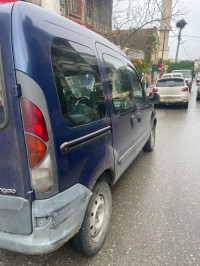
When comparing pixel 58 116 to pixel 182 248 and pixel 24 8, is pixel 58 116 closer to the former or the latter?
pixel 24 8

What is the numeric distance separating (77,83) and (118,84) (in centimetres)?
99

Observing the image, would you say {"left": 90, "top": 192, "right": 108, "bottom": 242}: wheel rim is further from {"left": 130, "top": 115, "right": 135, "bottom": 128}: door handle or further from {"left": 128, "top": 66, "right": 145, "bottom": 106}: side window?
{"left": 128, "top": 66, "right": 145, "bottom": 106}: side window

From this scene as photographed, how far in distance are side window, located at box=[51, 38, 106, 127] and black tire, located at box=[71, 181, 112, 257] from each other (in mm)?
715

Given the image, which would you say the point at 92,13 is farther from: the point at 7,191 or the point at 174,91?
the point at 7,191

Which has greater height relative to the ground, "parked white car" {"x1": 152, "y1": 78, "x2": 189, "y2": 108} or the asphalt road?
"parked white car" {"x1": 152, "y1": 78, "x2": 189, "y2": 108}

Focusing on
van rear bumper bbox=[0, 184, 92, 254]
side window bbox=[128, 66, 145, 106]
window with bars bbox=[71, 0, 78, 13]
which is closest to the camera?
van rear bumper bbox=[0, 184, 92, 254]

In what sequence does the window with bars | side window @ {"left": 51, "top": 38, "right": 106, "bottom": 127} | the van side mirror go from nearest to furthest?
side window @ {"left": 51, "top": 38, "right": 106, "bottom": 127} → the van side mirror → the window with bars

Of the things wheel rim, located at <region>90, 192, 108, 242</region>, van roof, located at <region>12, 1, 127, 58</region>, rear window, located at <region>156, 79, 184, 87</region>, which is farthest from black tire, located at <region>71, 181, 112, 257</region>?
rear window, located at <region>156, 79, 184, 87</region>

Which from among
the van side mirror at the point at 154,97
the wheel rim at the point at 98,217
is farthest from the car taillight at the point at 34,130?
the van side mirror at the point at 154,97

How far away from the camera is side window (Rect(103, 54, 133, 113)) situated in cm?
225

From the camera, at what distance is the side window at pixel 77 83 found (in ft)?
4.74

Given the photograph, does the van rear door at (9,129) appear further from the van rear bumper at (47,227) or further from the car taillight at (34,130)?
the van rear bumper at (47,227)

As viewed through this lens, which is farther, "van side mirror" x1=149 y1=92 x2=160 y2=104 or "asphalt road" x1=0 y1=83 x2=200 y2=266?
"van side mirror" x1=149 y1=92 x2=160 y2=104

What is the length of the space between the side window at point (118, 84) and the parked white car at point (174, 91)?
7.84 metres
